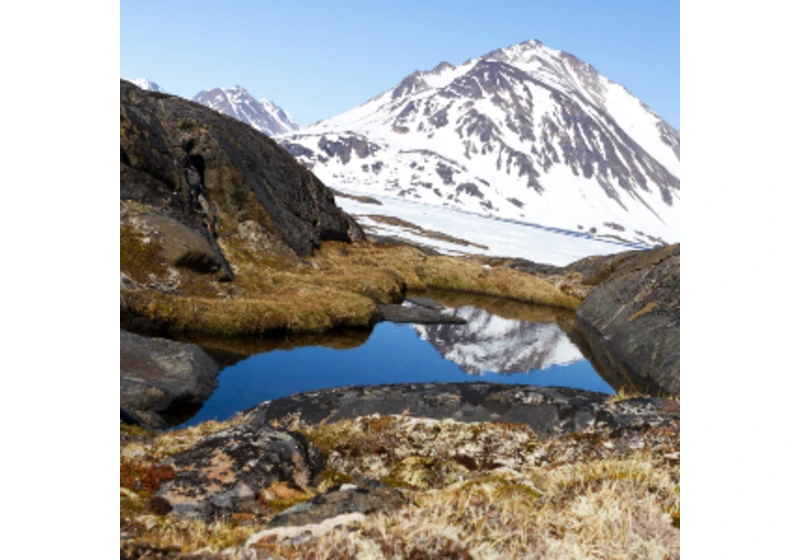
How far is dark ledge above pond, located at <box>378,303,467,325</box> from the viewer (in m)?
41.8

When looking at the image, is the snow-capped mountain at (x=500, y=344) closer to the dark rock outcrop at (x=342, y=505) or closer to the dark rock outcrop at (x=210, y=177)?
the dark rock outcrop at (x=210, y=177)

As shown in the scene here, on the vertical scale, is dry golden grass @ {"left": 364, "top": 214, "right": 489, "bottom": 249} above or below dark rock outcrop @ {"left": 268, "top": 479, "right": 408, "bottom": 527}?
above

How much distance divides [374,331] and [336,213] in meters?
33.3

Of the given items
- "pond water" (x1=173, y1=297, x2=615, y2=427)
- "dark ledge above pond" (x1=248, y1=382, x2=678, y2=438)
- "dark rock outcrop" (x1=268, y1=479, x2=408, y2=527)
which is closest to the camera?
"dark rock outcrop" (x1=268, y1=479, x2=408, y2=527)

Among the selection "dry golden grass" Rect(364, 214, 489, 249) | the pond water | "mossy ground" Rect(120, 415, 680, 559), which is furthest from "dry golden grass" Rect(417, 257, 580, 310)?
"dry golden grass" Rect(364, 214, 489, 249)

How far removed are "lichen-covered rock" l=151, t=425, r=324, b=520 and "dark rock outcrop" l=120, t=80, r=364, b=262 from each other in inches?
1015

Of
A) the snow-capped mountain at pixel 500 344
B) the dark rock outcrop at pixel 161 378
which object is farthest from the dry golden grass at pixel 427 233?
the dark rock outcrop at pixel 161 378

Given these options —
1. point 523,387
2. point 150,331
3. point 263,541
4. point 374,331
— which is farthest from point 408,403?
point 374,331

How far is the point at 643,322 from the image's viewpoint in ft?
117

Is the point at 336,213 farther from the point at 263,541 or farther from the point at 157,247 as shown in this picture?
the point at 263,541

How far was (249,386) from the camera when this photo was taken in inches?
938

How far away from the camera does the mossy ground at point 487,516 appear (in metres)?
5.78

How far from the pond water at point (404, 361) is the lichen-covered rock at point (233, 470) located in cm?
957

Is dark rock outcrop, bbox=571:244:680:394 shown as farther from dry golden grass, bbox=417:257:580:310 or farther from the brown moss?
the brown moss
